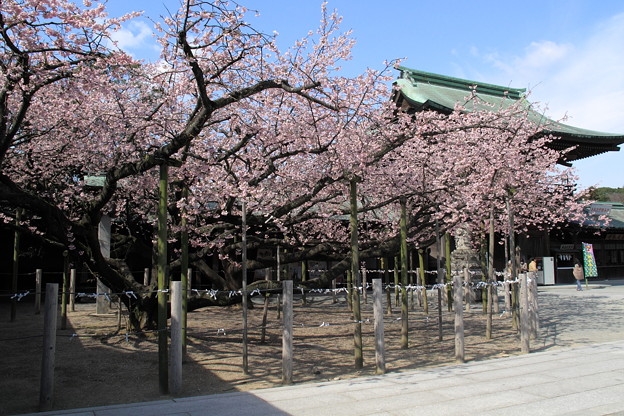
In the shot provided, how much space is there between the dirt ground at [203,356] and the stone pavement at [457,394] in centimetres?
57

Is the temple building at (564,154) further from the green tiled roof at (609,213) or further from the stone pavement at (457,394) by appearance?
the stone pavement at (457,394)

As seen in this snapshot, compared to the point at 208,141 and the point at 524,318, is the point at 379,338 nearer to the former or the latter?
the point at 524,318

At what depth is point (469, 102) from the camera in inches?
936

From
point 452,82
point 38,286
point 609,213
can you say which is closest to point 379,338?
point 38,286

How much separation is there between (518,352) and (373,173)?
466 centimetres

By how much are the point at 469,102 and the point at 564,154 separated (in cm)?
529

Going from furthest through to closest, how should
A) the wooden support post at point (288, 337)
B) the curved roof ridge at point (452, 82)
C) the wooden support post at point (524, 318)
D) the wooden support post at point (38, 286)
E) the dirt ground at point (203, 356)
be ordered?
1. the curved roof ridge at point (452, 82)
2. the wooden support post at point (38, 286)
3. the wooden support post at point (524, 318)
4. the wooden support post at point (288, 337)
5. the dirt ground at point (203, 356)

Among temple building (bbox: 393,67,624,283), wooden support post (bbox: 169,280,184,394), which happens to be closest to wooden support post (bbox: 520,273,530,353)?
wooden support post (bbox: 169,280,184,394)

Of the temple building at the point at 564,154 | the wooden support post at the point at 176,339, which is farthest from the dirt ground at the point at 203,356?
the temple building at the point at 564,154

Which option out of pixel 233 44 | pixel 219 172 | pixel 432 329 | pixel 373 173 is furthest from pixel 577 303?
pixel 233 44

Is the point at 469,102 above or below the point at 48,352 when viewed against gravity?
above

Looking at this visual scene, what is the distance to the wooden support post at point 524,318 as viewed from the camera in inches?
338

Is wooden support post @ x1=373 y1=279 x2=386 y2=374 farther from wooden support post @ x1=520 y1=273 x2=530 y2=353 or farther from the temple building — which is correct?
the temple building

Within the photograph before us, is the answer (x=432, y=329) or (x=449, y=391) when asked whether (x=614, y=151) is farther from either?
(x=449, y=391)
